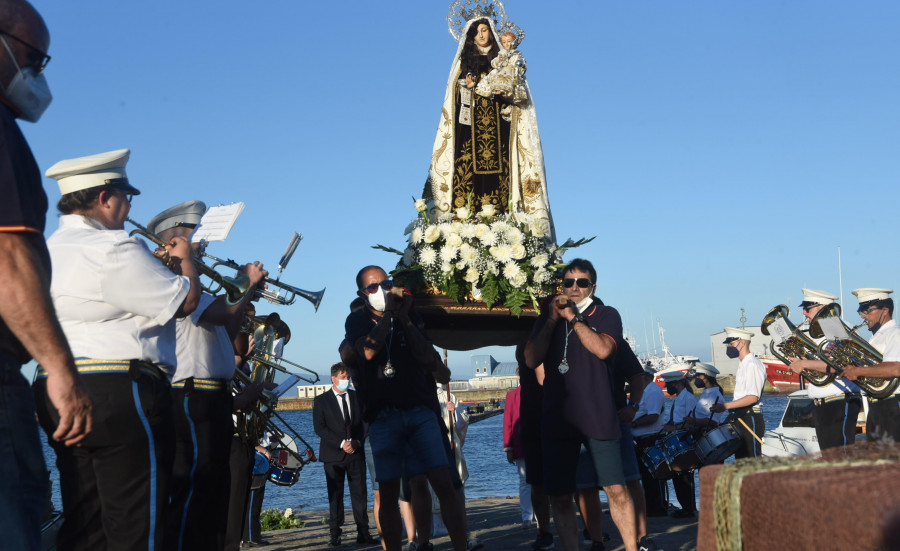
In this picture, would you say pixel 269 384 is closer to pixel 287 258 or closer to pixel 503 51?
pixel 287 258

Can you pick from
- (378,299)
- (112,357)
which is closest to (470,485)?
(378,299)

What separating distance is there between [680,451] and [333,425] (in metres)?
4.12

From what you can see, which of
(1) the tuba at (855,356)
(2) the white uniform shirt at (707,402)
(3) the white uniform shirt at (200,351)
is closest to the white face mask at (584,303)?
(3) the white uniform shirt at (200,351)

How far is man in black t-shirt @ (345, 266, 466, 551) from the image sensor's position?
6.69 metres

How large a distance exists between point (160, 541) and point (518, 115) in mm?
6340

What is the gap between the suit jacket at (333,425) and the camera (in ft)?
35.5

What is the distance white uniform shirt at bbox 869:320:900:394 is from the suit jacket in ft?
18.9

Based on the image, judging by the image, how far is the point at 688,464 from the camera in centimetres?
1004

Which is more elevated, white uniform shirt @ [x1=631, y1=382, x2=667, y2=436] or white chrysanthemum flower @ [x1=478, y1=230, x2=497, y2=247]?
white chrysanthemum flower @ [x1=478, y1=230, x2=497, y2=247]

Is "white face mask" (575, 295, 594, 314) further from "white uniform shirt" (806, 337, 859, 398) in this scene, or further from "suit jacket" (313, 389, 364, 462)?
"suit jacket" (313, 389, 364, 462)

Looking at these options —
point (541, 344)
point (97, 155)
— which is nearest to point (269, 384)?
point (541, 344)

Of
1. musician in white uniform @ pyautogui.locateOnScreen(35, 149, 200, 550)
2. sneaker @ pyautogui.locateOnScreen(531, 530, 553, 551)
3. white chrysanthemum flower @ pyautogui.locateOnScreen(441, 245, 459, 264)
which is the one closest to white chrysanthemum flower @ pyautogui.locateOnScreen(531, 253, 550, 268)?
white chrysanthemum flower @ pyautogui.locateOnScreen(441, 245, 459, 264)

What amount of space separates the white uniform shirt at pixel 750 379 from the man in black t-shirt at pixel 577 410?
480cm

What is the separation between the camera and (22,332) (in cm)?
274
